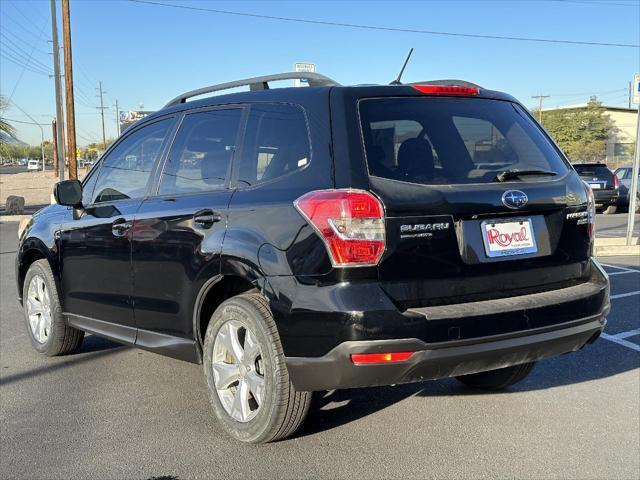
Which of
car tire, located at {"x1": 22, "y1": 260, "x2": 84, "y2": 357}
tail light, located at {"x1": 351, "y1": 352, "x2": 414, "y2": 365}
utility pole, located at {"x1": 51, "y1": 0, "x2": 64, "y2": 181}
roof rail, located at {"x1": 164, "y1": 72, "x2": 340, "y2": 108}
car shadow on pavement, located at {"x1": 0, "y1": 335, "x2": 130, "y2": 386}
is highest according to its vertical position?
utility pole, located at {"x1": 51, "y1": 0, "x2": 64, "y2": 181}

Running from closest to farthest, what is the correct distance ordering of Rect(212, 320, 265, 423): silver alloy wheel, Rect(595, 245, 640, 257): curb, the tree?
1. Rect(212, 320, 265, 423): silver alloy wheel
2. Rect(595, 245, 640, 257): curb
3. the tree

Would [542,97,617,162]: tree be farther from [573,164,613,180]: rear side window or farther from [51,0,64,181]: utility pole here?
[51,0,64,181]: utility pole

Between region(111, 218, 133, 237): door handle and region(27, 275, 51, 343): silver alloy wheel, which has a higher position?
region(111, 218, 133, 237): door handle

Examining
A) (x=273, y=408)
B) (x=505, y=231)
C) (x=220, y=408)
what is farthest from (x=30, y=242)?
(x=505, y=231)

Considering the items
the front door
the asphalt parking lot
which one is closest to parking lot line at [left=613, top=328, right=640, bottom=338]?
the asphalt parking lot

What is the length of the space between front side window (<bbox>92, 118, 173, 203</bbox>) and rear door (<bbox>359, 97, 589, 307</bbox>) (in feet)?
5.71

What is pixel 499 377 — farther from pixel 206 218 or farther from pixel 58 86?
pixel 58 86

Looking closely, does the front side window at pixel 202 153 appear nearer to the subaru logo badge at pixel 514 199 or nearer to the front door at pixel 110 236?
the front door at pixel 110 236

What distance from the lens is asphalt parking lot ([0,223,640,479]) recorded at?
3.23 metres

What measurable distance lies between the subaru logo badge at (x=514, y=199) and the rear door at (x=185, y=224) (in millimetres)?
1463

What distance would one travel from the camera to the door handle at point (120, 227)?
4.23 meters

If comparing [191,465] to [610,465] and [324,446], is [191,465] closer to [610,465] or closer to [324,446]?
[324,446]

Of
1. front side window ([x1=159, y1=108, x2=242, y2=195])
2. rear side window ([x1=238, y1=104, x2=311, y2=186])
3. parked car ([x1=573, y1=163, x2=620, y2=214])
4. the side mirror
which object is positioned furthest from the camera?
parked car ([x1=573, y1=163, x2=620, y2=214])

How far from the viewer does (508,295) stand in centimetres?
323
